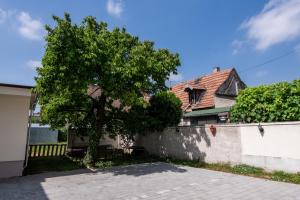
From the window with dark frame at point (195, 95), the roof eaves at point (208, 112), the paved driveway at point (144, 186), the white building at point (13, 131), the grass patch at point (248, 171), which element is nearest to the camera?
the paved driveway at point (144, 186)

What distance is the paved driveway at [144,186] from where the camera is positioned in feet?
22.2

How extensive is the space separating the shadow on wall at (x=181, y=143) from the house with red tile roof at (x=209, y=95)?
5.75m

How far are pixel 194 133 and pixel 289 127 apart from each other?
4.93 metres

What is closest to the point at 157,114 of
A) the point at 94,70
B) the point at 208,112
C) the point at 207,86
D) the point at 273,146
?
the point at 208,112

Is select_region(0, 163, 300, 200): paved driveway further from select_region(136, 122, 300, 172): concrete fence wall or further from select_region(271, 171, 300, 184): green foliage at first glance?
select_region(136, 122, 300, 172): concrete fence wall

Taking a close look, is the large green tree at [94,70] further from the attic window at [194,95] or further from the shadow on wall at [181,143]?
the attic window at [194,95]

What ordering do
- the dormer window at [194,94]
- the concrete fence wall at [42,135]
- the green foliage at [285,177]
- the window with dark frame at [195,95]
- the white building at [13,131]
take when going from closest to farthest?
1. the green foliage at [285,177]
2. the white building at [13,131]
3. the dormer window at [194,94]
4. the window with dark frame at [195,95]
5. the concrete fence wall at [42,135]

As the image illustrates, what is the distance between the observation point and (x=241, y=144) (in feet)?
34.6

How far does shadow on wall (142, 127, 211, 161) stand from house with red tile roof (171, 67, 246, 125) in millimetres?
5754

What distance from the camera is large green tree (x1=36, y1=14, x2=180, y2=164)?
372 inches

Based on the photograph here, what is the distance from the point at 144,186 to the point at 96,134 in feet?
16.6

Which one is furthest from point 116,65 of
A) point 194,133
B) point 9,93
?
Result: point 194,133

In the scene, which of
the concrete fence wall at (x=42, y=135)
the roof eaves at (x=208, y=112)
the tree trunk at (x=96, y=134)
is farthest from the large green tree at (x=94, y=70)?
the concrete fence wall at (x=42, y=135)

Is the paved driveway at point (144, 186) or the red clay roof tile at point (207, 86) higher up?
the red clay roof tile at point (207, 86)
